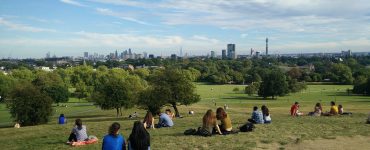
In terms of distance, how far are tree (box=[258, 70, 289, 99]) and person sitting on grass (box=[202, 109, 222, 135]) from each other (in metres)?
79.7

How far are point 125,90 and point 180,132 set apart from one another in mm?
38355

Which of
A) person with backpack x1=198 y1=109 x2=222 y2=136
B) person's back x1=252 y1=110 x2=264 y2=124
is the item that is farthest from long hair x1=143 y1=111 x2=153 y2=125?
person's back x1=252 y1=110 x2=264 y2=124

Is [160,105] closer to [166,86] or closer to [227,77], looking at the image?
[166,86]

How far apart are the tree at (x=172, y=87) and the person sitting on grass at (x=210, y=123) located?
1190 inches

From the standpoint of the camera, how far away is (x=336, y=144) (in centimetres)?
1759

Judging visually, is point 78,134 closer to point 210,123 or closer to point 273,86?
point 210,123

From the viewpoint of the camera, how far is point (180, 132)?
66.7 ft

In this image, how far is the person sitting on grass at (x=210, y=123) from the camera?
18087 mm

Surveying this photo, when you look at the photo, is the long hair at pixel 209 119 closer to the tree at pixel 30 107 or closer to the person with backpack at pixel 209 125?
the person with backpack at pixel 209 125

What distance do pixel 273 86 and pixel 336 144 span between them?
8049cm

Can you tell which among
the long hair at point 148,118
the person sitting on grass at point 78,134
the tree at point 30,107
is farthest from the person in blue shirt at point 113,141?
the tree at point 30,107

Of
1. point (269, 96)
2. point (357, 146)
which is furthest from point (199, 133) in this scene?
point (269, 96)

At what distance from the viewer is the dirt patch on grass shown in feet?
55.7

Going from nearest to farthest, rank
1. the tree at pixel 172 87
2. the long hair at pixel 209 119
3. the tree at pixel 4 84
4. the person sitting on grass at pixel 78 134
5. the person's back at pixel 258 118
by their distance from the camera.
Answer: the person sitting on grass at pixel 78 134, the long hair at pixel 209 119, the person's back at pixel 258 118, the tree at pixel 172 87, the tree at pixel 4 84
